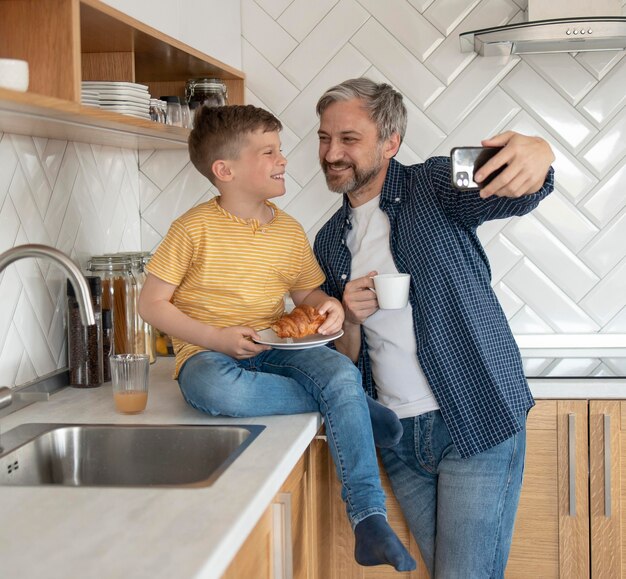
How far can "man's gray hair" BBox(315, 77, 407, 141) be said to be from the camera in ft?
6.88

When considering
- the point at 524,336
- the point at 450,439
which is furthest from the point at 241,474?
the point at 524,336

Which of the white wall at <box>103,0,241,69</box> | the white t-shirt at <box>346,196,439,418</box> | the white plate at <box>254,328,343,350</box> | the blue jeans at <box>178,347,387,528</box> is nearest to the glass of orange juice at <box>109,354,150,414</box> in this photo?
the blue jeans at <box>178,347,387,528</box>

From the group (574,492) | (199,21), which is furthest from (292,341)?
(199,21)

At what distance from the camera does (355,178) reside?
2061 mm

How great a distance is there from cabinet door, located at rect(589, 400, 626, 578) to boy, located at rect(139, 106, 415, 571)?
0.57m

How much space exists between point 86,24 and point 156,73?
672 mm

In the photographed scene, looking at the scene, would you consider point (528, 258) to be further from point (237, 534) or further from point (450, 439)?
point (237, 534)

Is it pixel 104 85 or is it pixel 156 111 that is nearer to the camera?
pixel 104 85

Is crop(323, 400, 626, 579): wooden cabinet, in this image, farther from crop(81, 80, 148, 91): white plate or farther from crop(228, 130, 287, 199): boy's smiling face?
crop(81, 80, 148, 91): white plate

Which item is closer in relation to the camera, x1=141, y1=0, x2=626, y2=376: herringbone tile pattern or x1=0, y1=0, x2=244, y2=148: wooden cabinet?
x1=0, y1=0, x2=244, y2=148: wooden cabinet

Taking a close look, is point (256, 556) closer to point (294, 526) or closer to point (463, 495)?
point (294, 526)

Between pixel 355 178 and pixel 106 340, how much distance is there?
0.68 meters

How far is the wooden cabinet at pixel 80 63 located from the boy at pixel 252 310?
0.74 feet

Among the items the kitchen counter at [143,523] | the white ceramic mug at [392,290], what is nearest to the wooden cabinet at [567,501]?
the white ceramic mug at [392,290]
